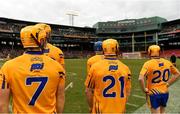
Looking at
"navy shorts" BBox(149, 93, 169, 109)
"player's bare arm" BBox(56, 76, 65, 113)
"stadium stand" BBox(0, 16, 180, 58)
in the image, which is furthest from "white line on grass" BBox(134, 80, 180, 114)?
"stadium stand" BBox(0, 16, 180, 58)

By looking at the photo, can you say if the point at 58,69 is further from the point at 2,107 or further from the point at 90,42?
the point at 90,42

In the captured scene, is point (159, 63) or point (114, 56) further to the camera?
point (159, 63)

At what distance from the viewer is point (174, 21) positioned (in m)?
104

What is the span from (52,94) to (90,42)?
10656 cm

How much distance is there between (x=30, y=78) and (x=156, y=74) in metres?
4.10

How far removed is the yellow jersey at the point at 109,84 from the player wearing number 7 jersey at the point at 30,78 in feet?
4.47

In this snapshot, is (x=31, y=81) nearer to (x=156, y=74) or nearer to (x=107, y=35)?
(x=156, y=74)

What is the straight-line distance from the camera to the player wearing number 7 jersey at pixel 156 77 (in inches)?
296

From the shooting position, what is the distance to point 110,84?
5363mm

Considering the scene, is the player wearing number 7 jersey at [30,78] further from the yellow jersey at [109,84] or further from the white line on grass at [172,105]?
the white line on grass at [172,105]

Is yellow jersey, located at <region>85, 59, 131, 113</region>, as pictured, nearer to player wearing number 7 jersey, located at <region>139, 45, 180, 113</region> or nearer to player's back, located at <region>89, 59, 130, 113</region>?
player's back, located at <region>89, 59, 130, 113</region>

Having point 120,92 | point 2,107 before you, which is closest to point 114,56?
point 120,92

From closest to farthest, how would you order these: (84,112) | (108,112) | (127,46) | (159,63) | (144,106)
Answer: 1. (108,112)
2. (159,63)
3. (84,112)
4. (144,106)
5. (127,46)

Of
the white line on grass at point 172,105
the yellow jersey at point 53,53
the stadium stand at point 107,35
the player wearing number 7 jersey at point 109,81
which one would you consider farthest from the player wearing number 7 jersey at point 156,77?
the stadium stand at point 107,35
